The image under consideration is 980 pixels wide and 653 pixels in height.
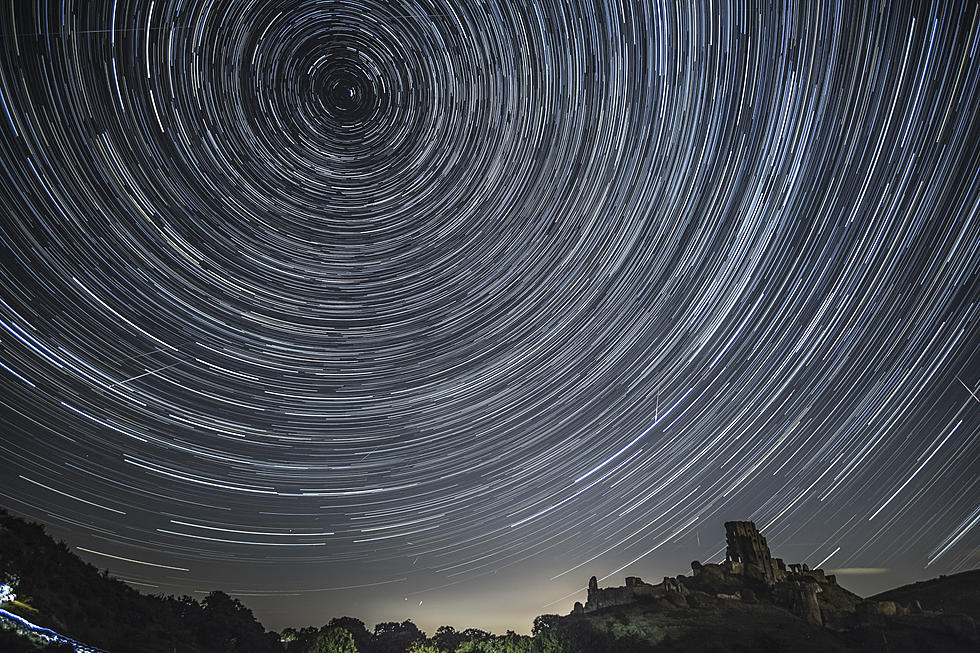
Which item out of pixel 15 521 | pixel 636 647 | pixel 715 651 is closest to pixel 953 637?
pixel 715 651

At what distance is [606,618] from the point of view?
2261 inches

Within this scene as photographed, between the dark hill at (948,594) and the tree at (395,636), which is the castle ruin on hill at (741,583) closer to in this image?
the dark hill at (948,594)

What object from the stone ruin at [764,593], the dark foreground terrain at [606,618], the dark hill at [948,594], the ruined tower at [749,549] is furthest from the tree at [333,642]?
the dark hill at [948,594]

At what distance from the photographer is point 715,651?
1810 inches

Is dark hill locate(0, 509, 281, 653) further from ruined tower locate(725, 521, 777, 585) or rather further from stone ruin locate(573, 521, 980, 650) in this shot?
ruined tower locate(725, 521, 777, 585)

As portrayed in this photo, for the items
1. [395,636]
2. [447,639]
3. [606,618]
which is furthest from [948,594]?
[395,636]

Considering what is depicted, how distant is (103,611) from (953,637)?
61535mm

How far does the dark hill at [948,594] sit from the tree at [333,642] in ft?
185

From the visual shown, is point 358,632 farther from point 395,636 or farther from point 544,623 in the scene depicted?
point 544,623

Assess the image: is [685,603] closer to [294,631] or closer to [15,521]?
[294,631]

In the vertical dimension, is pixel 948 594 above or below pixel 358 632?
above

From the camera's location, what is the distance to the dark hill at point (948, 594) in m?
55.9

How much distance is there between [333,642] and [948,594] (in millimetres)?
66760

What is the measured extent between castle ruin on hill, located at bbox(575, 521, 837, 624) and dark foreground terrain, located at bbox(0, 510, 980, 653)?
0.68 ft
